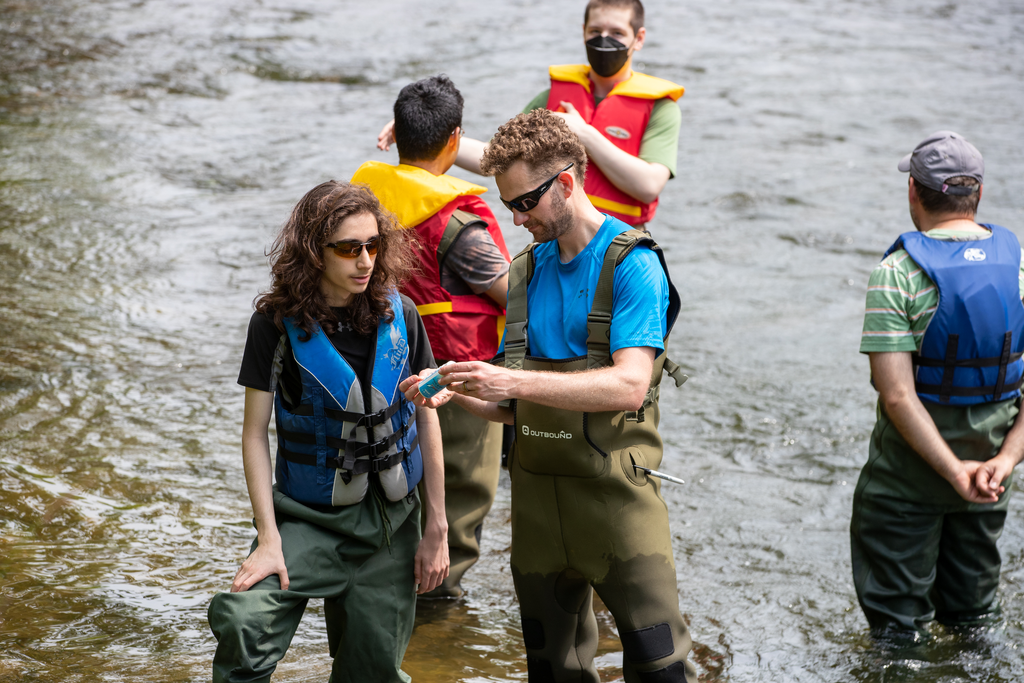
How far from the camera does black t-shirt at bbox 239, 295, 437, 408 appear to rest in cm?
311

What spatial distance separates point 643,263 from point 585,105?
2314 mm

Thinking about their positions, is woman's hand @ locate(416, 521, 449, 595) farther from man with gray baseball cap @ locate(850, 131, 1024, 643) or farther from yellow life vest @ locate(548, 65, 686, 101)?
yellow life vest @ locate(548, 65, 686, 101)

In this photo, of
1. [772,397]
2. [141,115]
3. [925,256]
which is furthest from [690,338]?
[141,115]

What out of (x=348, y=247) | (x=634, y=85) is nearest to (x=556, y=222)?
(x=348, y=247)

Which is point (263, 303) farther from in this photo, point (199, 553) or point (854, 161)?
point (854, 161)

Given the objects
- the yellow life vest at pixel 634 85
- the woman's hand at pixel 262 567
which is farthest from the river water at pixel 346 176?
the yellow life vest at pixel 634 85

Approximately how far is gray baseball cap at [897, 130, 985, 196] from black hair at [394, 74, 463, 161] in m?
1.83

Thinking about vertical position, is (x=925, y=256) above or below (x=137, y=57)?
below

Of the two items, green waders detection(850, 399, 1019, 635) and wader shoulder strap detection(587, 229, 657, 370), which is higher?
wader shoulder strap detection(587, 229, 657, 370)

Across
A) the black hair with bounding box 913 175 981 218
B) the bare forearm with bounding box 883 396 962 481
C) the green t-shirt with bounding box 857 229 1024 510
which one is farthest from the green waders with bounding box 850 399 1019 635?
the black hair with bounding box 913 175 981 218

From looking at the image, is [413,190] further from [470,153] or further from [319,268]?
[319,268]

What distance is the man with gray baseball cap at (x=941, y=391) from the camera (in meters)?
3.80

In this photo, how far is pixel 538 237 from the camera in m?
3.14

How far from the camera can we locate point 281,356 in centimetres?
315
